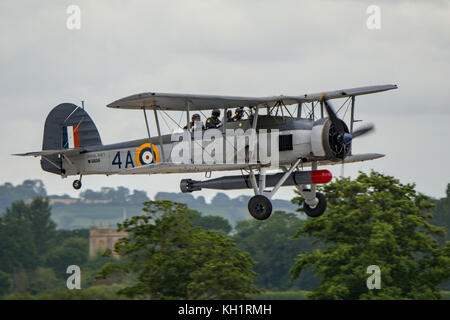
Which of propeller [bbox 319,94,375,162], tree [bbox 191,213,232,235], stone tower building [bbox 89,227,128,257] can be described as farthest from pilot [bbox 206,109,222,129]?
tree [bbox 191,213,232,235]

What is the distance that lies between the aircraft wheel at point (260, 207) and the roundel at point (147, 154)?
3.27 metres

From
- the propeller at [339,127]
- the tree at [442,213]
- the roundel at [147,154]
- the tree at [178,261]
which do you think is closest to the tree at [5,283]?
the tree at [178,261]

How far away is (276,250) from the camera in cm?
8225

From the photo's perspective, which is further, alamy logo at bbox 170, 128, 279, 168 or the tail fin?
the tail fin

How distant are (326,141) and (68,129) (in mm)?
10108

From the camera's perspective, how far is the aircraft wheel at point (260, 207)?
20.3m

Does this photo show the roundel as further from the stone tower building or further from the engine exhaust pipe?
the stone tower building

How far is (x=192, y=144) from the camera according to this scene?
69.5 ft

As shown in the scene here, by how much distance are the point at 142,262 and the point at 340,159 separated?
54.8ft

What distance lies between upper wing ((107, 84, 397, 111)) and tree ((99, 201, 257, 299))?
13020mm

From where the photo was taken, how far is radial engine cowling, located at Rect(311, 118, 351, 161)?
19984mm
